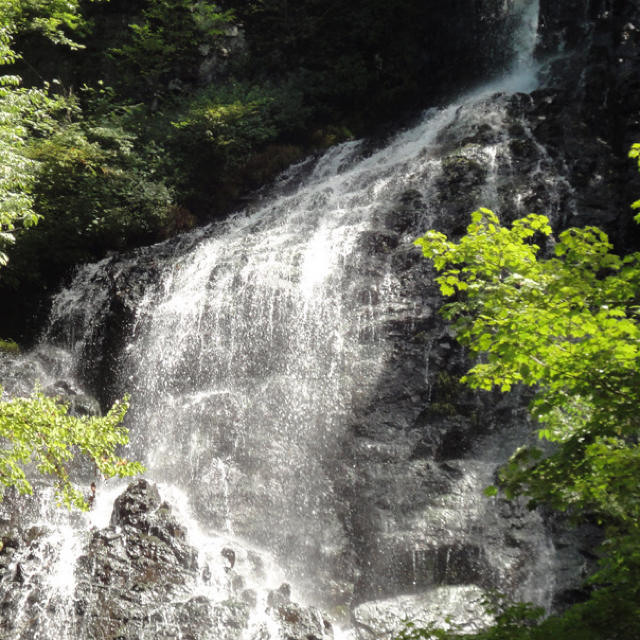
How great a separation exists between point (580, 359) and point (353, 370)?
7015 millimetres

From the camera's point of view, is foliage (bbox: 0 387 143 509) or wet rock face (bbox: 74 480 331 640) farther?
wet rock face (bbox: 74 480 331 640)

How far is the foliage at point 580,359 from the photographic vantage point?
3666 mm

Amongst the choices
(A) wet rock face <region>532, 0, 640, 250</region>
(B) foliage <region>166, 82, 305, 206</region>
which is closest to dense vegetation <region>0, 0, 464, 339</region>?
(B) foliage <region>166, 82, 305, 206</region>

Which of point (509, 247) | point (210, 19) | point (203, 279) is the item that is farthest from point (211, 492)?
point (210, 19)

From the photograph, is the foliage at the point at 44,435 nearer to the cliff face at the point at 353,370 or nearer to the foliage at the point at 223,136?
the cliff face at the point at 353,370

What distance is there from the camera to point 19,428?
5.12 meters

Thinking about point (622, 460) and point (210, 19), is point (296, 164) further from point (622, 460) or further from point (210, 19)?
point (622, 460)

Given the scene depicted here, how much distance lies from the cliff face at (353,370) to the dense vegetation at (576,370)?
13.9 ft

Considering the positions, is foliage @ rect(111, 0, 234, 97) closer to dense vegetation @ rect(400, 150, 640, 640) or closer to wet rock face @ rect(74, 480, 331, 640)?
wet rock face @ rect(74, 480, 331, 640)

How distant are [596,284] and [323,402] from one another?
7.02 metres

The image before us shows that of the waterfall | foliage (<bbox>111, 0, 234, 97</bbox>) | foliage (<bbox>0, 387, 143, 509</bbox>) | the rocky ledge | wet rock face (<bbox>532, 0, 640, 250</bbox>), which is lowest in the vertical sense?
the rocky ledge

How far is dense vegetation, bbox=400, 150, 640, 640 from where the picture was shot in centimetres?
364

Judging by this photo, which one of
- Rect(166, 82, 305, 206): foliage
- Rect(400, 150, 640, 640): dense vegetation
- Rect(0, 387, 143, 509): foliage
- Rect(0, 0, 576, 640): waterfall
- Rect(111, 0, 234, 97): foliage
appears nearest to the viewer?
Rect(400, 150, 640, 640): dense vegetation

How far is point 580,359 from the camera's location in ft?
12.9
